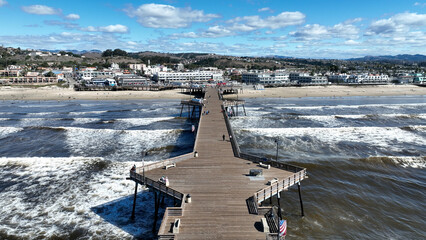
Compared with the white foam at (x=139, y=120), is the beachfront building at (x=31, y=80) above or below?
above

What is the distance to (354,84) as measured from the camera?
116312mm

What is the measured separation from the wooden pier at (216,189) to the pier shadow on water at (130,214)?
4.64 feet

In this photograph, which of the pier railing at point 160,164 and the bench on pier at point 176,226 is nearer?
the bench on pier at point 176,226

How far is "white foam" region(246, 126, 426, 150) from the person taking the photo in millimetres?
33469

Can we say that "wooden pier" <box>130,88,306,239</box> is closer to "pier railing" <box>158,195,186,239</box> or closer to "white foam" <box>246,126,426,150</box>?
"pier railing" <box>158,195,186,239</box>

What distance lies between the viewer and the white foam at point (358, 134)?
33.5 meters

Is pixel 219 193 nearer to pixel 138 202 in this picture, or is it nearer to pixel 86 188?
pixel 138 202

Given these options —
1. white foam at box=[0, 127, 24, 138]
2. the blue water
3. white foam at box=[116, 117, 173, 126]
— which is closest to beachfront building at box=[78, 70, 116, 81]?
white foam at box=[0, 127, 24, 138]

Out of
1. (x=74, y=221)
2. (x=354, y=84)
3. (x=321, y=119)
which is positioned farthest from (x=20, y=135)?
(x=354, y=84)

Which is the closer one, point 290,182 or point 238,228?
point 238,228

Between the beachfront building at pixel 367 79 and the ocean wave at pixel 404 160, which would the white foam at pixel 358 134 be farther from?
A: the beachfront building at pixel 367 79

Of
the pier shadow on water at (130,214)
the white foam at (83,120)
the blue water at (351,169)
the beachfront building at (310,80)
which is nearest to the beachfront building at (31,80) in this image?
the white foam at (83,120)

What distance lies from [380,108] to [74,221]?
219ft

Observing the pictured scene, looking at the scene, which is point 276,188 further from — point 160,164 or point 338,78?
point 338,78
